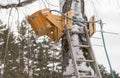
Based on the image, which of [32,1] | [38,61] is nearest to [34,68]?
[38,61]

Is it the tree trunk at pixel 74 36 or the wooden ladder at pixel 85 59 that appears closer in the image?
the wooden ladder at pixel 85 59

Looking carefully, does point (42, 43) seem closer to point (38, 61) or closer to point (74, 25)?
point (38, 61)

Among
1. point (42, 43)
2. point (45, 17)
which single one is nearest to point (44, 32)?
point (45, 17)

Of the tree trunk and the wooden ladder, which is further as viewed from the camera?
the tree trunk

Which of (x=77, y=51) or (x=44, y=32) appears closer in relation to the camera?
(x=77, y=51)

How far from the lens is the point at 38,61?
29828 mm

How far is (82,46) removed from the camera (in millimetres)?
3850

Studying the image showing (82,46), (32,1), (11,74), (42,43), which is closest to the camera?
(82,46)

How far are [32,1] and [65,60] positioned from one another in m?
1.15

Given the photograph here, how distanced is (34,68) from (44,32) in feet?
88.4

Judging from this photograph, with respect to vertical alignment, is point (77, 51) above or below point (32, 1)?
below

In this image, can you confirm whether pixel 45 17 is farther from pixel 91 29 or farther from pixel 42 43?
pixel 42 43

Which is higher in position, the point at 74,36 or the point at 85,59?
the point at 74,36

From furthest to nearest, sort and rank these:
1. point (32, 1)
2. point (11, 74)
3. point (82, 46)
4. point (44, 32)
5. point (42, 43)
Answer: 1. point (42, 43)
2. point (11, 74)
3. point (32, 1)
4. point (44, 32)
5. point (82, 46)
